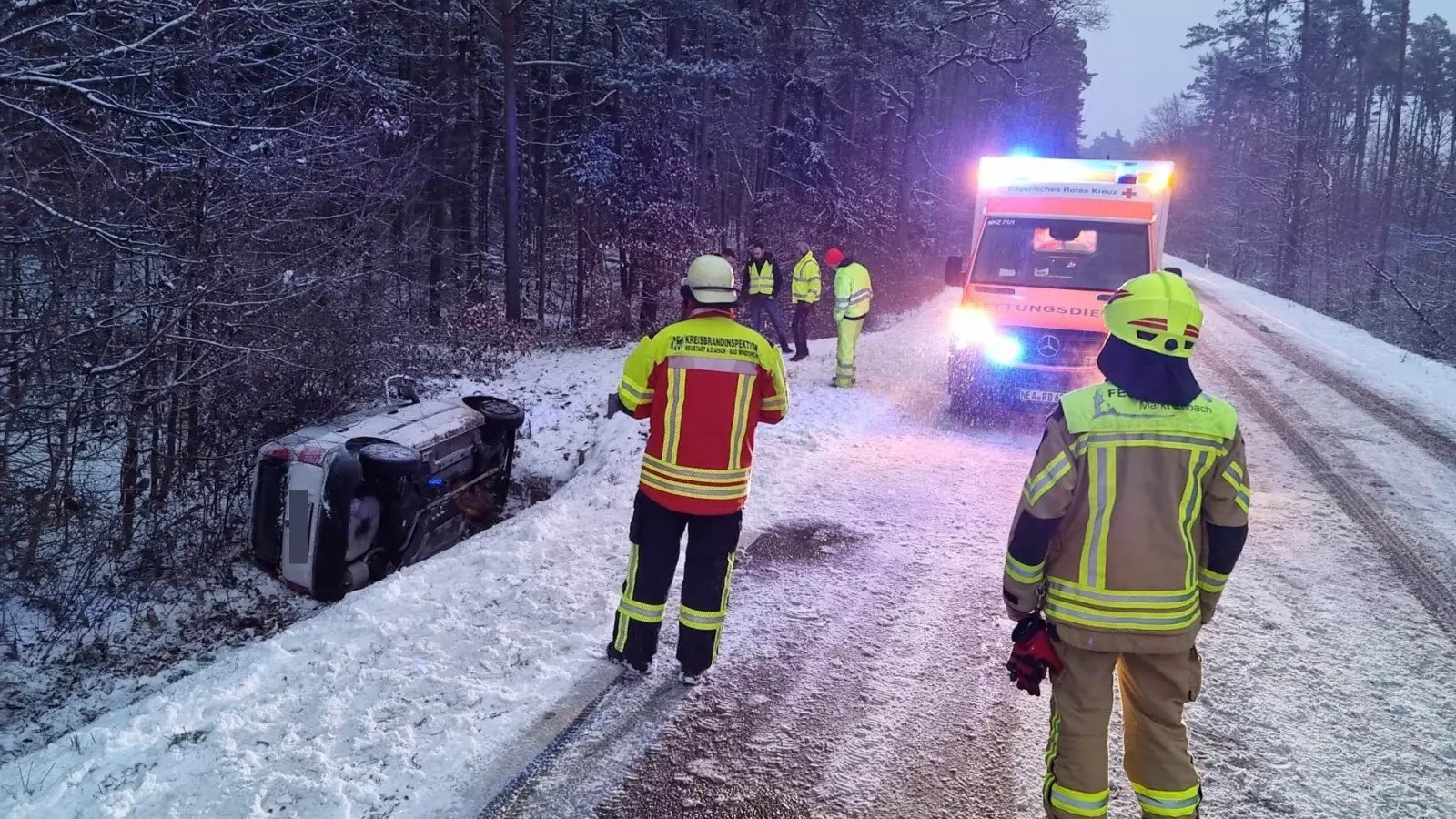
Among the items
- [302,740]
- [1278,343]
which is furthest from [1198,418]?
[1278,343]

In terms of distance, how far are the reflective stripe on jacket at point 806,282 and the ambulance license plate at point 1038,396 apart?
4561mm

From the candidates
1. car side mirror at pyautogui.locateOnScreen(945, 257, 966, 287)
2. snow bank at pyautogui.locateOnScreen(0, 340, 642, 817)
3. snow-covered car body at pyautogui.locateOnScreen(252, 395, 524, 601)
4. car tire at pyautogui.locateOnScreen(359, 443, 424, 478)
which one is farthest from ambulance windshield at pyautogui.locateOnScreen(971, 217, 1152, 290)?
car tire at pyautogui.locateOnScreen(359, 443, 424, 478)

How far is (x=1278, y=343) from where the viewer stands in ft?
54.5

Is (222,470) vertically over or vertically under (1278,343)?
under

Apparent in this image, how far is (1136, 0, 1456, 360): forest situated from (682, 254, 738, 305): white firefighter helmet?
29367 mm

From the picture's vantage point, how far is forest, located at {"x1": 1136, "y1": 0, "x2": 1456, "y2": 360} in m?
35.8

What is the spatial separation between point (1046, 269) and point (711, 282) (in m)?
6.84

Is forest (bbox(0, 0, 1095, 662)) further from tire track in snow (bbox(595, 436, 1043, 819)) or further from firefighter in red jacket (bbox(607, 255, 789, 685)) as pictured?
tire track in snow (bbox(595, 436, 1043, 819))

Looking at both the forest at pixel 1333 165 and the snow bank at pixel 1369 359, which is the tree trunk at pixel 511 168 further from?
the forest at pixel 1333 165

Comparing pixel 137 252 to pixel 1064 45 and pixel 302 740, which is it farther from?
pixel 1064 45

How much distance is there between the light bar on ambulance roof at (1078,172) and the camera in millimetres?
9758

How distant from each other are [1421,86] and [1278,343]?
45.2 m

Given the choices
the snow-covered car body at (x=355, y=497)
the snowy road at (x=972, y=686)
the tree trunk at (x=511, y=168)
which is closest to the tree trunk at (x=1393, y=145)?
the tree trunk at (x=511, y=168)

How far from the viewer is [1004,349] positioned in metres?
9.31
